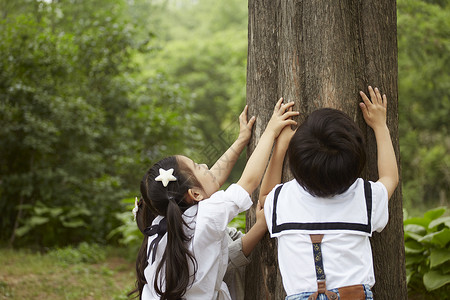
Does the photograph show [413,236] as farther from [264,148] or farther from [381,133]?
[264,148]

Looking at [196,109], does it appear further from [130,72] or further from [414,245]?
[414,245]

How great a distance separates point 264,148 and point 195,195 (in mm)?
444

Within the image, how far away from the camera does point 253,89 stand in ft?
9.06

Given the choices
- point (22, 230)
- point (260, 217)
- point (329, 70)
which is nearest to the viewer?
point (329, 70)

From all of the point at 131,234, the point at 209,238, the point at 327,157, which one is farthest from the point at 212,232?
the point at 131,234

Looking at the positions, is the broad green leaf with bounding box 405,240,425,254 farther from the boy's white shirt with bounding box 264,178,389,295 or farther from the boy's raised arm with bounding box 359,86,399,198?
the boy's white shirt with bounding box 264,178,389,295

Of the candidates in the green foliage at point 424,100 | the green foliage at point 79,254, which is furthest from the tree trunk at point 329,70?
the green foliage at point 424,100

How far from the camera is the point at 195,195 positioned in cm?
244

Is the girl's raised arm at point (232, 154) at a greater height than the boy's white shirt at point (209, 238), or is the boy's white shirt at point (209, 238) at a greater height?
the girl's raised arm at point (232, 154)

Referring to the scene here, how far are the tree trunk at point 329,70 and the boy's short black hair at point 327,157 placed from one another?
0.42 meters

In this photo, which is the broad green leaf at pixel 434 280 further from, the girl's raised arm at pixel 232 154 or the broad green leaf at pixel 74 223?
the broad green leaf at pixel 74 223

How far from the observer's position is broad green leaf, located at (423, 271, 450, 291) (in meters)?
3.63

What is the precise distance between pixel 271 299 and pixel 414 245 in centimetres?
209

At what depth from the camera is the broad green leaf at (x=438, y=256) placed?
365cm
